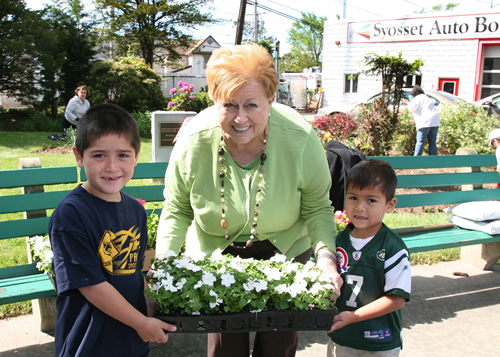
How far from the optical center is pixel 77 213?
177 centimetres

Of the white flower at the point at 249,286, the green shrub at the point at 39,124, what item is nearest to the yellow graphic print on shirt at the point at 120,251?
the white flower at the point at 249,286

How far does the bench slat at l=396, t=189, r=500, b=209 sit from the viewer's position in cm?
436

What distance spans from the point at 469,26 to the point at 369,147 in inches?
518

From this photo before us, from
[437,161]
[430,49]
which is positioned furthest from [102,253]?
[430,49]

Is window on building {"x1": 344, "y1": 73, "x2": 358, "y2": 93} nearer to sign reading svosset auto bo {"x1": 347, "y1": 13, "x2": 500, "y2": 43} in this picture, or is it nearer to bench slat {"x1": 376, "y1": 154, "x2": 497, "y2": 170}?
sign reading svosset auto bo {"x1": 347, "y1": 13, "x2": 500, "y2": 43}

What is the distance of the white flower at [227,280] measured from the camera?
6.10 feet

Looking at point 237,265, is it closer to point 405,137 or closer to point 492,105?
point 405,137

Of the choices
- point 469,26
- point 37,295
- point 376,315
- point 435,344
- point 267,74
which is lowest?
point 435,344

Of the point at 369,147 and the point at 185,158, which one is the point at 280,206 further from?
the point at 369,147

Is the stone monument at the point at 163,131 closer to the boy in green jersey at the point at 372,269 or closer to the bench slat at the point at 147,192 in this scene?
the bench slat at the point at 147,192

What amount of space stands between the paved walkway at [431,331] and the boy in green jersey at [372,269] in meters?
→ 1.05

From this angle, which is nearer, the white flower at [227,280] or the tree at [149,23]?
the white flower at [227,280]

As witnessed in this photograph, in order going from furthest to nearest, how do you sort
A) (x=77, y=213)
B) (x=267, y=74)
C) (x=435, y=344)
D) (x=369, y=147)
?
(x=369, y=147)
(x=435, y=344)
(x=267, y=74)
(x=77, y=213)

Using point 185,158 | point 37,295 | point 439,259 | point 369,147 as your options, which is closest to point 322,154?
point 185,158
